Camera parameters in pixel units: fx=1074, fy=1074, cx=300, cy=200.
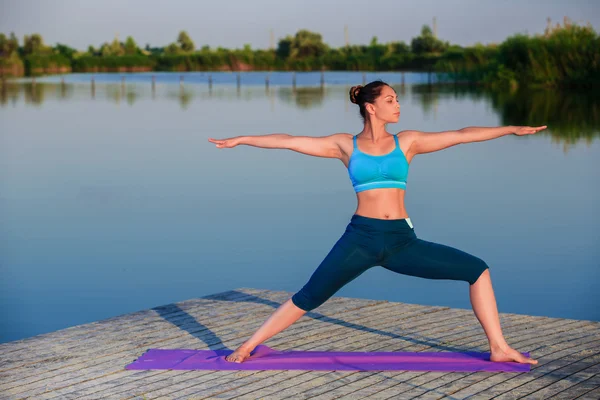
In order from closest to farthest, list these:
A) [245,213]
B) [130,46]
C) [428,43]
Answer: [245,213] → [428,43] → [130,46]

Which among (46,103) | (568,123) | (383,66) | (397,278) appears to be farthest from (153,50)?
(397,278)

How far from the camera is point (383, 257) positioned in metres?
6.06

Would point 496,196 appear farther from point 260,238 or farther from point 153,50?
point 153,50

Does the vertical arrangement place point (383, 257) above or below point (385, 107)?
below

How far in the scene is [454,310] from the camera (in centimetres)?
802

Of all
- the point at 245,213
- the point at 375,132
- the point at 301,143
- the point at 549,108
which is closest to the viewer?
the point at 375,132

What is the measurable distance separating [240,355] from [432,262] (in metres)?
1.29


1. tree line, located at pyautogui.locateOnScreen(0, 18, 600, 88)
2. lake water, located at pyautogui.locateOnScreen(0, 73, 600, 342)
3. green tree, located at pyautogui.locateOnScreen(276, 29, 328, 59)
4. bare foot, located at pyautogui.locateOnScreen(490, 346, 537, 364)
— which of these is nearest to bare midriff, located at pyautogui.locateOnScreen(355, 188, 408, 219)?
bare foot, located at pyautogui.locateOnScreen(490, 346, 537, 364)

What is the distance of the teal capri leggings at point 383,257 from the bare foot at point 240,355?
0.52 metres

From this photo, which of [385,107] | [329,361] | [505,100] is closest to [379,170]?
[385,107]

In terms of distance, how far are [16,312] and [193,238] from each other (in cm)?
462

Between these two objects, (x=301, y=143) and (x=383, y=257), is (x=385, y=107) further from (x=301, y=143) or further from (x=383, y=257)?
(x=383, y=257)

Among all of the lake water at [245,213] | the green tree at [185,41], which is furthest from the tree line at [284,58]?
the lake water at [245,213]

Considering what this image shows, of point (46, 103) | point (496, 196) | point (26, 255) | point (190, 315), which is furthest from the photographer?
point (46, 103)
